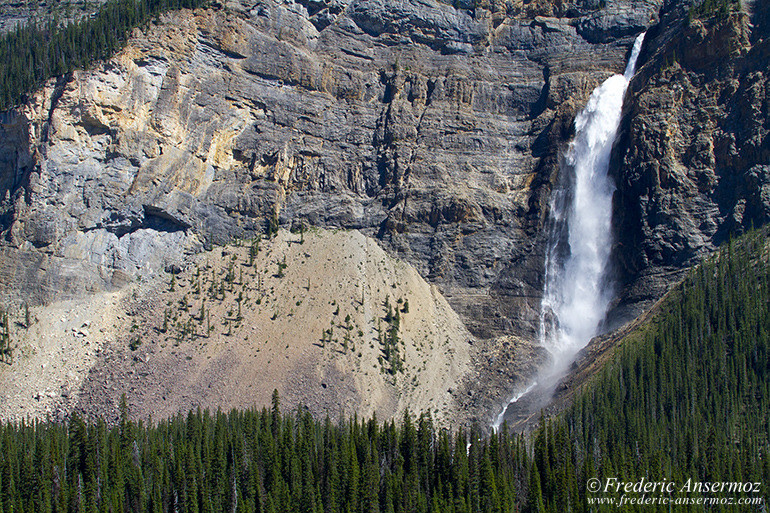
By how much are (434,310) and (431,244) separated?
35.2 feet

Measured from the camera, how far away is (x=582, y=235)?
356 feet

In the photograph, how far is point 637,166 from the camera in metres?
104

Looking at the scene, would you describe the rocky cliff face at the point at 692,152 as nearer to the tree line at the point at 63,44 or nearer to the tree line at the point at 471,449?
the tree line at the point at 471,449

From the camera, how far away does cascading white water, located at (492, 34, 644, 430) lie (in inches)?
4043

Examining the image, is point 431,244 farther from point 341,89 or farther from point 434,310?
point 341,89

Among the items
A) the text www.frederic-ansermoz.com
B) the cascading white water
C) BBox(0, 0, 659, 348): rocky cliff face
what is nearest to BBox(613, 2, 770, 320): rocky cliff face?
the cascading white water

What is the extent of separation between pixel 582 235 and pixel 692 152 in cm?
1686

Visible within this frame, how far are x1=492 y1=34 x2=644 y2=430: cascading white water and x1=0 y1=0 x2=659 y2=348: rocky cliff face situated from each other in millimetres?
2259

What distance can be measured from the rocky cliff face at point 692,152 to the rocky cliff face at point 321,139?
1215 cm

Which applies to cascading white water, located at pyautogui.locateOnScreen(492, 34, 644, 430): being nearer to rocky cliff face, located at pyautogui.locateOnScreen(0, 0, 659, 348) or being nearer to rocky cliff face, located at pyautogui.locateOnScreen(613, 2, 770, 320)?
rocky cliff face, located at pyautogui.locateOnScreen(0, 0, 659, 348)

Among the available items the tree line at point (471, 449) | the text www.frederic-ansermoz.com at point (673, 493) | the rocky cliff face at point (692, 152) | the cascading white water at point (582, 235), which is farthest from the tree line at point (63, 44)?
the text www.frederic-ansermoz.com at point (673, 493)

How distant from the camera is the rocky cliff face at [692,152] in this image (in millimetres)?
96312

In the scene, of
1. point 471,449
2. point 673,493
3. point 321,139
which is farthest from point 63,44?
point 673,493

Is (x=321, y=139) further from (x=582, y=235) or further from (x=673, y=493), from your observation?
(x=673, y=493)
